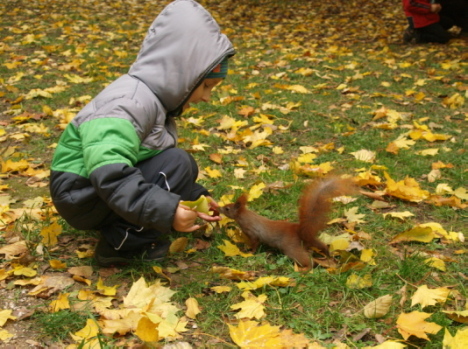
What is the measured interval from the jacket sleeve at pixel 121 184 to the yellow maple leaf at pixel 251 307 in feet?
1.43

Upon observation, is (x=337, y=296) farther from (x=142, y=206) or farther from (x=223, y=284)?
(x=142, y=206)

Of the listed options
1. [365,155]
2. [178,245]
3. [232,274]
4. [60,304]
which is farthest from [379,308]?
[365,155]

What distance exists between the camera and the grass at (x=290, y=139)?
1.95m

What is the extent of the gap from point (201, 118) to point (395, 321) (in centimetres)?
270

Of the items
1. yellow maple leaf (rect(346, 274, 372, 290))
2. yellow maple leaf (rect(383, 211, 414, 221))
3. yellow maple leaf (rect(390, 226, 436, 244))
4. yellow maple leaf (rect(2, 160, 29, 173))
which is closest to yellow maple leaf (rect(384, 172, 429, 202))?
yellow maple leaf (rect(383, 211, 414, 221))

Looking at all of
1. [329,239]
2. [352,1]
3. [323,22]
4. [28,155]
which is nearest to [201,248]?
[329,239]

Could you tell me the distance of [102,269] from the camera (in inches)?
89.4

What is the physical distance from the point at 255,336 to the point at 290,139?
230cm

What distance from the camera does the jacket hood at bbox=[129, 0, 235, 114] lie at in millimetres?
2178

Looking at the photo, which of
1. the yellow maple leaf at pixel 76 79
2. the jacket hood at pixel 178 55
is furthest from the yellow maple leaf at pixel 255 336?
the yellow maple leaf at pixel 76 79

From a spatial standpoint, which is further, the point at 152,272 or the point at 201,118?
the point at 201,118

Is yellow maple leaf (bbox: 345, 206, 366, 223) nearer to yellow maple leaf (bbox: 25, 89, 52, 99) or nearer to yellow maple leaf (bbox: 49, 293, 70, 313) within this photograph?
yellow maple leaf (bbox: 49, 293, 70, 313)

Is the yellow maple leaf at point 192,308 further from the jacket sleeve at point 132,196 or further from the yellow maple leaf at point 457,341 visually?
the yellow maple leaf at point 457,341

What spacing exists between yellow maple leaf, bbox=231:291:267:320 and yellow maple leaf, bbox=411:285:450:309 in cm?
59
